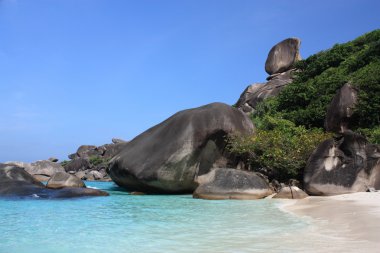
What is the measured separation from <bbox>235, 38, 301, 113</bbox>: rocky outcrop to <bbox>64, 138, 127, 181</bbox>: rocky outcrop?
36.5 feet

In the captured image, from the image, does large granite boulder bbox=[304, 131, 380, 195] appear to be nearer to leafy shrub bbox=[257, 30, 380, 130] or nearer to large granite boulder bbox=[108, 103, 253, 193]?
large granite boulder bbox=[108, 103, 253, 193]

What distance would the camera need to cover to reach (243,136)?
1394 centimetres

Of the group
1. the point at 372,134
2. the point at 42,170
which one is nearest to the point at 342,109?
the point at 372,134

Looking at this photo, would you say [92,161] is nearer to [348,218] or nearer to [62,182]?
[62,182]

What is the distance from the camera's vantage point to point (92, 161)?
124ft

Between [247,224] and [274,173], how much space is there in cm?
714

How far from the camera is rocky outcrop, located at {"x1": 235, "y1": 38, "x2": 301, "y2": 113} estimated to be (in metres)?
31.3

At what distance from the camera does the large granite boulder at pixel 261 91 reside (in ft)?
97.9

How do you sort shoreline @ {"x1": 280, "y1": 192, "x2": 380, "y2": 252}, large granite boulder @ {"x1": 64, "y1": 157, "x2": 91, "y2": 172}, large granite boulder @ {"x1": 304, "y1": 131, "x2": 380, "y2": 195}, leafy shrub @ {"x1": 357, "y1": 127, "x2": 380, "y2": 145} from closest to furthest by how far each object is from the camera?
shoreline @ {"x1": 280, "y1": 192, "x2": 380, "y2": 252}, large granite boulder @ {"x1": 304, "y1": 131, "x2": 380, "y2": 195}, leafy shrub @ {"x1": 357, "y1": 127, "x2": 380, "y2": 145}, large granite boulder @ {"x1": 64, "y1": 157, "x2": 91, "y2": 172}

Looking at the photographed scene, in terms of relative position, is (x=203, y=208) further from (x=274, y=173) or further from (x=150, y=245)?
(x=274, y=173)

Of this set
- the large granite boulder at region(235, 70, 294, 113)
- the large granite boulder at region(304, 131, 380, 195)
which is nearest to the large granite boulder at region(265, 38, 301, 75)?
the large granite boulder at region(235, 70, 294, 113)

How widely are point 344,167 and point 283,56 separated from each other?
2714 centimetres

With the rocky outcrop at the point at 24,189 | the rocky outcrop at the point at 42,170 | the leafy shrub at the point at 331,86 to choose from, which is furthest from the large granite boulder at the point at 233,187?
the rocky outcrop at the point at 42,170

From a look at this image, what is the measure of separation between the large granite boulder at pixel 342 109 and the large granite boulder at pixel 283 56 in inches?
783
